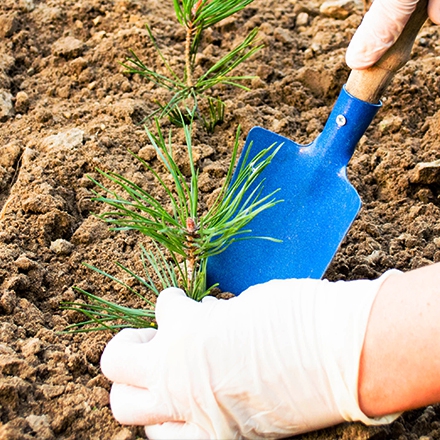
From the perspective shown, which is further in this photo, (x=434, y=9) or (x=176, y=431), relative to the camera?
(x=434, y=9)

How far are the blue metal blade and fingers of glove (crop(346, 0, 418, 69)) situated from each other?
102mm

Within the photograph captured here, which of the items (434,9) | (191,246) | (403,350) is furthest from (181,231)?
(434,9)

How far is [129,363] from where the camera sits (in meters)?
1.26

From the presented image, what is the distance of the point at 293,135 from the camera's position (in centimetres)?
196

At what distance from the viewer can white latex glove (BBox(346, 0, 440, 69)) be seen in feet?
4.88

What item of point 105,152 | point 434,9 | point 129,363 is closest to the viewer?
point 129,363

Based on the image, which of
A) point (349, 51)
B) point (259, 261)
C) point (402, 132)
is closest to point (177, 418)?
point (259, 261)

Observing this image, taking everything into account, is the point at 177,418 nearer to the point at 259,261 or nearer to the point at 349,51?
the point at 259,261

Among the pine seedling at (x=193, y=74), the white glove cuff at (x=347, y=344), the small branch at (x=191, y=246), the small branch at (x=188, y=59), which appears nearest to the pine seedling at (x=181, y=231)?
the small branch at (x=191, y=246)

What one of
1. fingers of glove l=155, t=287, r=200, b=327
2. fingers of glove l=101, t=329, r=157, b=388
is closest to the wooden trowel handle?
fingers of glove l=155, t=287, r=200, b=327

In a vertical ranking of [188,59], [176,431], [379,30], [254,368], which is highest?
[379,30]

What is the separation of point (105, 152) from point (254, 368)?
2.76 ft

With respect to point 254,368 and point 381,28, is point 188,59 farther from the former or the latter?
point 254,368

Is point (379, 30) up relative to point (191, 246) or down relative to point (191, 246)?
up
